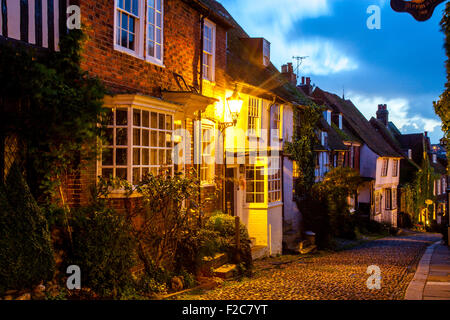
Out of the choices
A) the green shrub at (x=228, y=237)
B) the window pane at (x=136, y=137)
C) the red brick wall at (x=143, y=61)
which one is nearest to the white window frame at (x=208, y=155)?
the green shrub at (x=228, y=237)

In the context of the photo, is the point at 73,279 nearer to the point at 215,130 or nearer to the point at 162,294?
the point at 162,294

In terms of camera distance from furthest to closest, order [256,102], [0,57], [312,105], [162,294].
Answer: [312,105] < [256,102] < [162,294] < [0,57]

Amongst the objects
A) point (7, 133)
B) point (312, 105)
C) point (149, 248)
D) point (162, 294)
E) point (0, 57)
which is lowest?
point (162, 294)

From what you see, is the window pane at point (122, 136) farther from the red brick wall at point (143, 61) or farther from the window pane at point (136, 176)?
the red brick wall at point (143, 61)

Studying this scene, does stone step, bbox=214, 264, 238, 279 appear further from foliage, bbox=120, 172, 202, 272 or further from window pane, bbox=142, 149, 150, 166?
window pane, bbox=142, 149, 150, 166

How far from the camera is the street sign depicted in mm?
6500

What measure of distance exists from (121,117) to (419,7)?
5645 millimetres

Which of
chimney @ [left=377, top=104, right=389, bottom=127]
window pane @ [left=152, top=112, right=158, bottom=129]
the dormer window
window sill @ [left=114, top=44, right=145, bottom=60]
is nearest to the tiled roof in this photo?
chimney @ [left=377, top=104, right=389, bottom=127]

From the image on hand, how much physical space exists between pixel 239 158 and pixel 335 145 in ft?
48.9

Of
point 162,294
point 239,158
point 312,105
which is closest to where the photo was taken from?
point 162,294

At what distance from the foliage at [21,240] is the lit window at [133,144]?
1953mm

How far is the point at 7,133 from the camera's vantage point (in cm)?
691

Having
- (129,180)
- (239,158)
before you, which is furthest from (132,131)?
(239,158)

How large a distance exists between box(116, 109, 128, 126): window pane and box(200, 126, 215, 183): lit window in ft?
14.9
